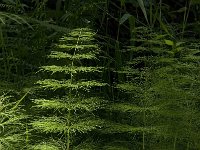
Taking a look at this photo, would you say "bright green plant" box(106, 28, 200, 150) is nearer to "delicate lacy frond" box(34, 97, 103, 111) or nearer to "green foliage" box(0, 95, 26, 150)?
"delicate lacy frond" box(34, 97, 103, 111)

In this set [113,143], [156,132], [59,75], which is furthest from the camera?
[59,75]

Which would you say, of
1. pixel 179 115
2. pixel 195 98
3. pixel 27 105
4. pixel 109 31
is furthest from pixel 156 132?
pixel 109 31

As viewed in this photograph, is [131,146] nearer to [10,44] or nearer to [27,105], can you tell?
[27,105]

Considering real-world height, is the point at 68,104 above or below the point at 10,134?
above

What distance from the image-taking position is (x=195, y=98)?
1.63m

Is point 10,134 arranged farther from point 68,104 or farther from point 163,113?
point 163,113

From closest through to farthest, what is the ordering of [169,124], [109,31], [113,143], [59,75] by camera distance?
[169,124] → [113,143] → [59,75] → [109,31]

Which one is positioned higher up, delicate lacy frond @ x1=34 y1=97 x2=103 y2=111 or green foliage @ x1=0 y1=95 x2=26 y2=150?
delicate lacy frond @ x1=34 y1=97 x2=103 y2=111

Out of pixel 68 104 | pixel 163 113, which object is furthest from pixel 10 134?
pixel 163 113

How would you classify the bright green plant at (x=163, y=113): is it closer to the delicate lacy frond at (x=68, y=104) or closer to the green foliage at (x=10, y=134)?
the delicate lacy frond at (x=68, y=104)

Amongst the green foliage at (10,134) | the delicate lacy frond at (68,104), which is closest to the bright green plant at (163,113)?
the delicate lacy frond at (68,104)

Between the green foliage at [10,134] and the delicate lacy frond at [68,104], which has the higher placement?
the delicate lacy frond at [68,104]

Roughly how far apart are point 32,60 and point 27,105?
1.42 ft

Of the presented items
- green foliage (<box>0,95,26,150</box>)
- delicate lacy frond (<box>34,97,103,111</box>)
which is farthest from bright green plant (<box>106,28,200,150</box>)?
green foliage (<box>0,95,26,150</box>)
